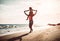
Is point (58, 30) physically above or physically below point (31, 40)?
above

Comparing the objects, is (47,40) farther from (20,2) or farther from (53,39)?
(20,2)

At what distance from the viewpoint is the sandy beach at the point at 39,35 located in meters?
2.30

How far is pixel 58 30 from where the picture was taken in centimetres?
230

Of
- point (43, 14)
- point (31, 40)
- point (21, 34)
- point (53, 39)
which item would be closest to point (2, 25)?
point (21, 34)

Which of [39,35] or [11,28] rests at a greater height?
[11,28]

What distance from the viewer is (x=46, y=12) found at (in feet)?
7.77

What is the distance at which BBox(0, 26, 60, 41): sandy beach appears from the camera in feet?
7.55

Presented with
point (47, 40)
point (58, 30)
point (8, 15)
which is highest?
point (8, 15)

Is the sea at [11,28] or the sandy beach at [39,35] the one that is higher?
the sea at [11,28]

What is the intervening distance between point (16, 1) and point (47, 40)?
78 cm

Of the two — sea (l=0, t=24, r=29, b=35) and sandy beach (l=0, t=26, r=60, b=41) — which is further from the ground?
sea (l=0, t=24, r=29, b=35)

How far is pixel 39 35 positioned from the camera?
2.32m

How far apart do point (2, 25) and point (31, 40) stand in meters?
0.52

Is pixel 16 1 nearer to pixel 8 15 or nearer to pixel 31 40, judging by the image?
pixel 8 15
